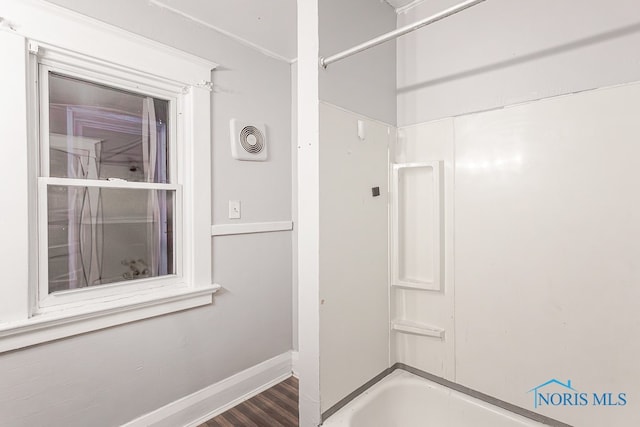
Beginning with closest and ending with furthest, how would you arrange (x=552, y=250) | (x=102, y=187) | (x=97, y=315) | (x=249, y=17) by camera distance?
(x=552, y=250) < (x=97, y=315) < (x=102, y=187) < (x=249, y=17)

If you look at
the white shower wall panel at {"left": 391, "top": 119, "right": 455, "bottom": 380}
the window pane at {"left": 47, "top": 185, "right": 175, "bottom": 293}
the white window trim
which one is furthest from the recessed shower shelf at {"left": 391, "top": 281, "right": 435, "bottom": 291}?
the window pane at {"left": 47, "top": 185, "right": 175, "bottom": 293}

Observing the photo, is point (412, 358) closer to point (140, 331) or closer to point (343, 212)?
point (343, 212)

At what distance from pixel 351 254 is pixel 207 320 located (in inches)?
44.0

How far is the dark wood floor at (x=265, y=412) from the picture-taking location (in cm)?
176

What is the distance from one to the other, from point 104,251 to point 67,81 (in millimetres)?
863

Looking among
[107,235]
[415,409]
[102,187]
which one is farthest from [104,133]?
[415,409]

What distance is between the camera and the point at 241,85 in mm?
2018

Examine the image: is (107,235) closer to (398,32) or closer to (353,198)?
(353,198)

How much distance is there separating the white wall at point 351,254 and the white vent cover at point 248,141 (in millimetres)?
954

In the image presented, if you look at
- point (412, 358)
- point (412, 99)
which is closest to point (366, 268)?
point (412, 358)

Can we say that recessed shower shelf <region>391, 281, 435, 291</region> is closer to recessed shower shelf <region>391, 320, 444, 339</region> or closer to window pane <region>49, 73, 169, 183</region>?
recessed shower shelf <region>391, 320, 444, 339</region>

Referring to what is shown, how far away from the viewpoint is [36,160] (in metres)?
1.31

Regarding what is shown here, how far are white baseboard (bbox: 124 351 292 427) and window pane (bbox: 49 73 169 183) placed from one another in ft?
4.31

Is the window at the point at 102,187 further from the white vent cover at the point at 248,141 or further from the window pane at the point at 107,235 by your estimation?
the white vent cover at the point at 248,141
